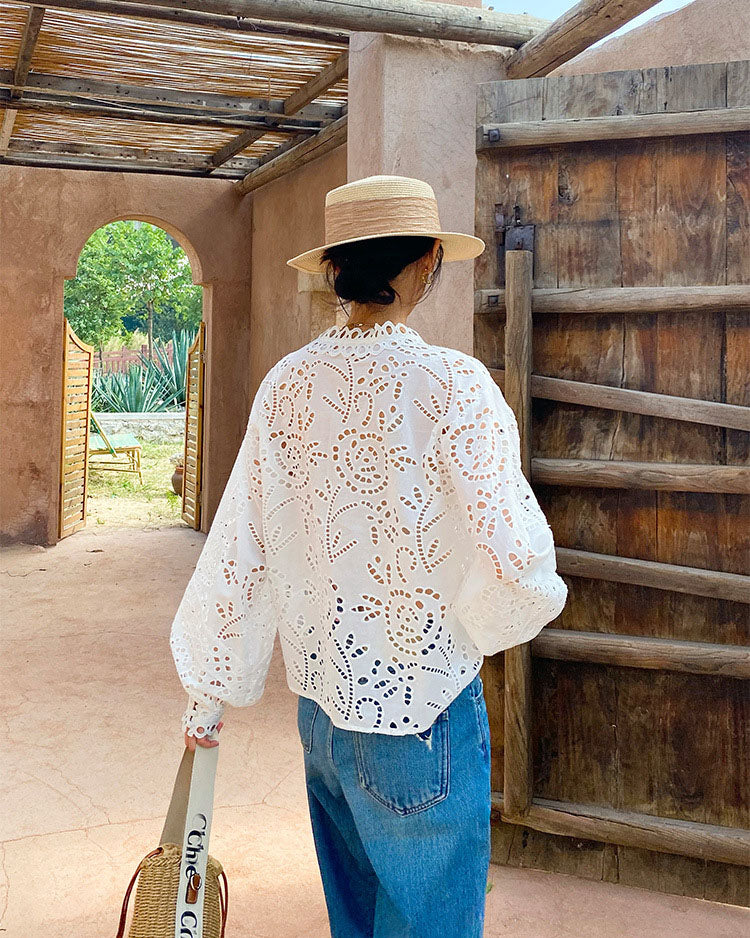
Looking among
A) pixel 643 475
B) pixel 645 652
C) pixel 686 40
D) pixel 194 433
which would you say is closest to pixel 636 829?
pixel 645 652

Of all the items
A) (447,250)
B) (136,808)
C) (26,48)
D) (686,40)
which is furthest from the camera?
(26,48)

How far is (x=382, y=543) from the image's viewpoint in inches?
63.9

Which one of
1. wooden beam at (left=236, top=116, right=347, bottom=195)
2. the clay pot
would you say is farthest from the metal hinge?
the clay pot

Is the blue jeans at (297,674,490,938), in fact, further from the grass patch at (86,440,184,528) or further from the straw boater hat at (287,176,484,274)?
the grass patch at (86,440,184,528)

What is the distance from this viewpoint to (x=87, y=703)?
4.84 metres

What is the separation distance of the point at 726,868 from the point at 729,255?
1.91 metres

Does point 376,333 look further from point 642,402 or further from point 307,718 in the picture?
point 642,402

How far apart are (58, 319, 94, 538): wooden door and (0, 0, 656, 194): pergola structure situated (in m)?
1.90

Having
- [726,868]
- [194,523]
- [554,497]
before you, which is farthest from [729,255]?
[194,523]

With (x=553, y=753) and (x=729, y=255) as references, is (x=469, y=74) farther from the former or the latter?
(x=553, y=753)

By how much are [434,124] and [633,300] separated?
190cm

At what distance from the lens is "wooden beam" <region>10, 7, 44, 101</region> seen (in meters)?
4.95

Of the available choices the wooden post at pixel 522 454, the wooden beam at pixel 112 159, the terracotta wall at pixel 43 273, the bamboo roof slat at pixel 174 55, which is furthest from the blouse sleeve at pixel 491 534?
the terracotta wall at pixel 43 273

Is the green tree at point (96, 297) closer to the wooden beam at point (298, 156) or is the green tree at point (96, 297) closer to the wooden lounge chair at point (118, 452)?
the wooden lounge chair at point (118, 452)
